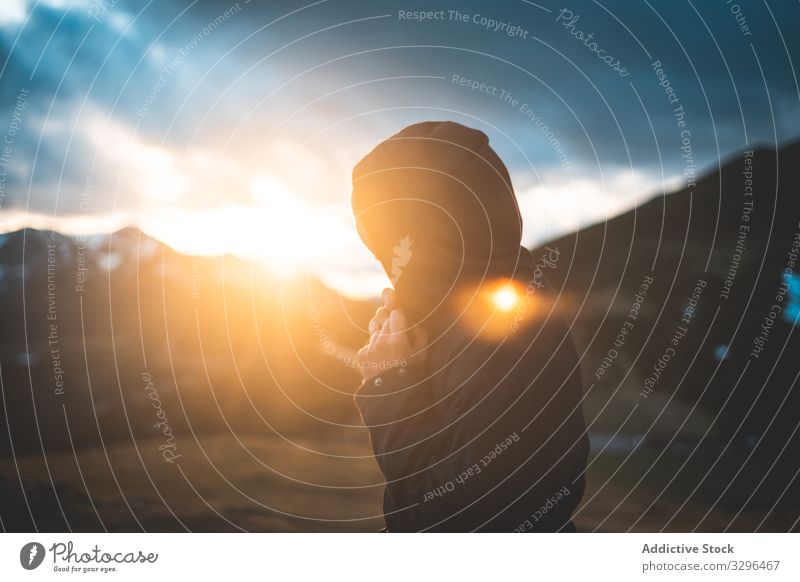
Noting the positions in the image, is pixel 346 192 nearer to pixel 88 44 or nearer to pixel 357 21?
pixel 357 21

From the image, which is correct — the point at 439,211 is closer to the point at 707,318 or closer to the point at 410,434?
the point at 410,434

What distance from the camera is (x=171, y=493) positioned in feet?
9.00

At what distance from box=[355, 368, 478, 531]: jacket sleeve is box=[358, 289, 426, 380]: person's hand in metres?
0.03

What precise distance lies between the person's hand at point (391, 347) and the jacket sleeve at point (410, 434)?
3cm

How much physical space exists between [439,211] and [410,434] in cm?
61

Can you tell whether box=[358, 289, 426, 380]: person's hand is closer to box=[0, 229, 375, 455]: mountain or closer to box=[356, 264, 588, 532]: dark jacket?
box=[356, 264, 588, 532]: dark jacket

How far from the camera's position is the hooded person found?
1.62 m

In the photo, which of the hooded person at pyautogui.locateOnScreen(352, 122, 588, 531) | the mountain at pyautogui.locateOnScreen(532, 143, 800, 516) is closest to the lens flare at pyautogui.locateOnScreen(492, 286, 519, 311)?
the hooded person at pyautogui.locateOnScreen(352, 122, 588, 531)

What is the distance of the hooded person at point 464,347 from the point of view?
162cm

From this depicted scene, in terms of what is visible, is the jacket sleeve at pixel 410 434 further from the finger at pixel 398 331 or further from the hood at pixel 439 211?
the hood at pixel 439 211

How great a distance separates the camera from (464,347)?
5.58 feet

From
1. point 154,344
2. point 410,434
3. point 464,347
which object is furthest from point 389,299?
point 154,344
